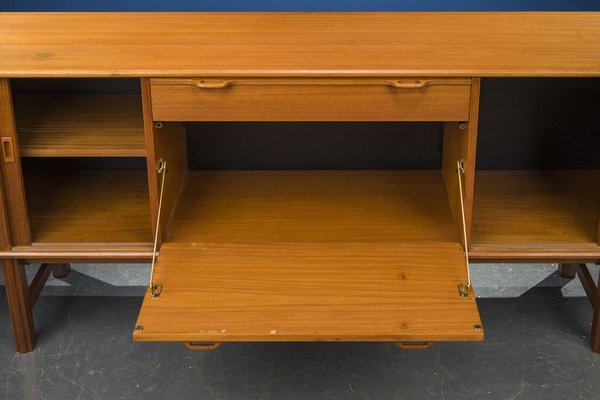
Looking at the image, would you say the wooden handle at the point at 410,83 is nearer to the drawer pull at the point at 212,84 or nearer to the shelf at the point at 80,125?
the drawer pull at the point at 212,84

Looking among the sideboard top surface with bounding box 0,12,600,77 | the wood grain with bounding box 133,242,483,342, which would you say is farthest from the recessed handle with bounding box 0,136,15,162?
the wood grain with bounding box 133,242,483,342

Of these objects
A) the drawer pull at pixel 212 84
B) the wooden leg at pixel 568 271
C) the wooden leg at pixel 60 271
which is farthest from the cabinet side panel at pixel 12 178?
the wooden leg at pixel 568 271

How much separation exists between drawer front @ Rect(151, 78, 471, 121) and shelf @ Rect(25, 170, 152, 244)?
48 centimetres

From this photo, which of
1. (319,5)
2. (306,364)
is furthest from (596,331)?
(319,5)

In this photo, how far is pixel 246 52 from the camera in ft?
8.04

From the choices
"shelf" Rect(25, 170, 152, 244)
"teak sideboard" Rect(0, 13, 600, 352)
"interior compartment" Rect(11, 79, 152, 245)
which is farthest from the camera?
"shelf" Rect(25, 170, 152, 244)

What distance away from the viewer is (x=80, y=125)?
264cm

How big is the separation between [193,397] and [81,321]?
0.59 metres

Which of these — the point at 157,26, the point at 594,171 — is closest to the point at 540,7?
the point at 594,171

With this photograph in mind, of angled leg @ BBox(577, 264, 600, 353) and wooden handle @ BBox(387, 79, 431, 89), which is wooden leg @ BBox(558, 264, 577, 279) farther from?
wooden handle @ BBox(387, 79, 431, 89)

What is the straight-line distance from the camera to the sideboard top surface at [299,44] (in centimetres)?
231

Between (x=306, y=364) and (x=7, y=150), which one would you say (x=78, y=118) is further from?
(x=306, y=364)

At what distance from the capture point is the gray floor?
100 inches

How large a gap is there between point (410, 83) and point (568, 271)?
1.22m
